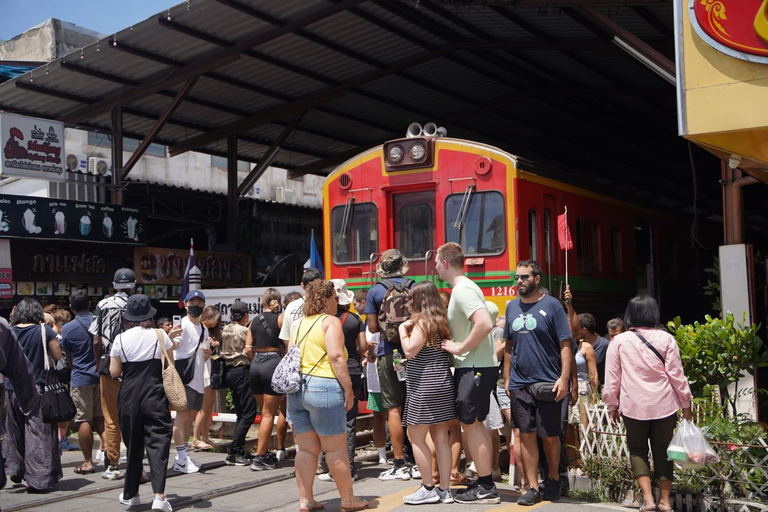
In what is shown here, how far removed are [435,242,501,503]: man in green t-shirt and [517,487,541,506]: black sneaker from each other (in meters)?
0.21

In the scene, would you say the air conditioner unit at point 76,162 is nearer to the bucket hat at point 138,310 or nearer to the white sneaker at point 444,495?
the bucket hat at point 138,310

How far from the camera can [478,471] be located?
6.81 metres

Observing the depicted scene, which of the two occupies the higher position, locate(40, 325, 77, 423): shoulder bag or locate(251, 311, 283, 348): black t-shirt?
locate(251, 311, 283, 348): black t-shirt

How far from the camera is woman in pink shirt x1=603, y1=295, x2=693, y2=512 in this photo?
20.5 feet

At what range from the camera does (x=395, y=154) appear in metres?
11.5

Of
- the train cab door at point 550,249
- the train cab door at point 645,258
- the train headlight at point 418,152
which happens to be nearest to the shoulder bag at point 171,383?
the train headlight at point 418,152

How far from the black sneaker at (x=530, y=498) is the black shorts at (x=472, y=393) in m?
0.68

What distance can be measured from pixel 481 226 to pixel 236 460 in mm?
4250

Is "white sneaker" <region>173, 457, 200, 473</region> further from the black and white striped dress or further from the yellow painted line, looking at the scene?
the black and white striped dress

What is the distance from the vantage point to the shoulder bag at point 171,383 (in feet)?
23.4

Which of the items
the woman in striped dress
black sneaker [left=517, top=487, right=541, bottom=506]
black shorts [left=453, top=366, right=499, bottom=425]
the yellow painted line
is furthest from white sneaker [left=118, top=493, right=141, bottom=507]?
black sneaker [left=517, top=487, right=541, bottom=506]

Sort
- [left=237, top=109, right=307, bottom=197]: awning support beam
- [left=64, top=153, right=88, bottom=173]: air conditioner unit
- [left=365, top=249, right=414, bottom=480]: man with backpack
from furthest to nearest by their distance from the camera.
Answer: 1. [left=64, top=153, right=88, bottom=173]: air conditioner unit
2. [left=237, top=109, right=307, bottom=197]: awning support beam
3. [left=365, top=249, right=414, bottom=480]: man with backpack

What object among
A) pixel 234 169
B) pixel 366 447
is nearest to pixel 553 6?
pixel 366 447

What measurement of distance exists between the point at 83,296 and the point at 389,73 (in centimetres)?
1093
